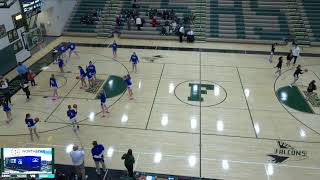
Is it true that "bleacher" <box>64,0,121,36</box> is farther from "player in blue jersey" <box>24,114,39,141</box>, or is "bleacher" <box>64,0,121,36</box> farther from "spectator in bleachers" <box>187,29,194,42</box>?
"player in blue jersey" <box>24,114,39,141</box>

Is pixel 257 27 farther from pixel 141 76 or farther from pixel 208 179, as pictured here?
pixel 208 179

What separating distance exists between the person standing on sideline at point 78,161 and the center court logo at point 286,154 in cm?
800

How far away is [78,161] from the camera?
38.2 feet

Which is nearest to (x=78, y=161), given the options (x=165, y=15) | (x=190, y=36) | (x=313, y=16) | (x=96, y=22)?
(x=190, y=36)

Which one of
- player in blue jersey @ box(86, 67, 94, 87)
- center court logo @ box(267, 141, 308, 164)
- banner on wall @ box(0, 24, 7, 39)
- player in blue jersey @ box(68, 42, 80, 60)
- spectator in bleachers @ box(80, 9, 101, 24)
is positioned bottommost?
center court logo @ box(267, 141, 308, 164)

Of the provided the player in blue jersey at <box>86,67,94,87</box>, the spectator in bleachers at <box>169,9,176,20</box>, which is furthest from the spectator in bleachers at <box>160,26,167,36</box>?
the player in blue jersey at <box>86,67,94,87</box>

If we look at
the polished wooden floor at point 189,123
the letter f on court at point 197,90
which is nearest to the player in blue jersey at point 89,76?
the polished wooden floor at point 189,123

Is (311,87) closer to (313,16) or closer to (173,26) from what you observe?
(313,16)

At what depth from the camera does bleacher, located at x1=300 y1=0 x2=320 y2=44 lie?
2779cm

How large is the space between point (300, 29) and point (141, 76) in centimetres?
1605

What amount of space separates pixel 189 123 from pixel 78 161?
658 cm

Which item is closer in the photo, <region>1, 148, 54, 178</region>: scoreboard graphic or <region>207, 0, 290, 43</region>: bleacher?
<region>1, 148, 54, 178</region>: scoreboard graphic

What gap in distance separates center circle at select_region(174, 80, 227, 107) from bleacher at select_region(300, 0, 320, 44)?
43.1 feet

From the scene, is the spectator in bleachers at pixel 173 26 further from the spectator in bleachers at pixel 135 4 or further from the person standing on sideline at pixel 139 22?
the spectator in bleachers at pixel 135 4
